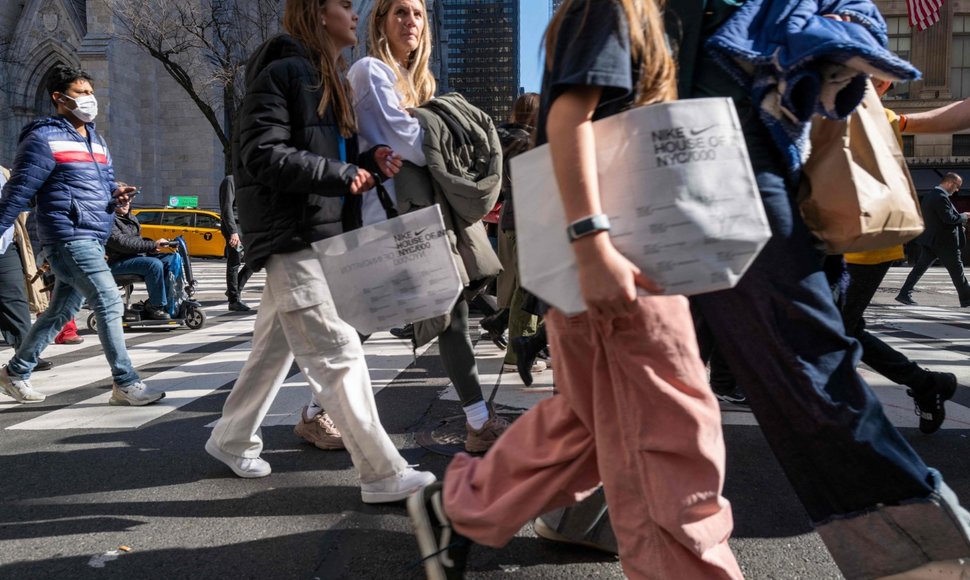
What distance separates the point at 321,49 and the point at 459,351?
143 cm

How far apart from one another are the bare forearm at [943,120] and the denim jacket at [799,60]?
687 millimetres

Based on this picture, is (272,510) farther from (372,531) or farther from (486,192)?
(486,192)

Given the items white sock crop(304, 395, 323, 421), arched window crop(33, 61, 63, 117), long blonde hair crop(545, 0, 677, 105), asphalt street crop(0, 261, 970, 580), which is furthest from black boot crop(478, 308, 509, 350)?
arched window crop(33, 61, 63, 117)

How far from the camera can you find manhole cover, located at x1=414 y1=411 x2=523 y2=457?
3785 millimetres

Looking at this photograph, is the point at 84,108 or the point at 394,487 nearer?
the point at 394,487

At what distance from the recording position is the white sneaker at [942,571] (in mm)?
1825

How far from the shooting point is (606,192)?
1703mm

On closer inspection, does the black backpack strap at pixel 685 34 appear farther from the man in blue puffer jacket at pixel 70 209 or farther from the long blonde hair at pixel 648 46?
the man in blue puffer jacket at pixel 70 209

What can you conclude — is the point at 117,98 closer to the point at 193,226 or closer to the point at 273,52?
the point at 193,226

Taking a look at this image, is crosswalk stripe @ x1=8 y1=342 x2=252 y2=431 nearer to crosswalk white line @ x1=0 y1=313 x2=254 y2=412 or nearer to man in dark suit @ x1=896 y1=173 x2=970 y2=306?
crosswalk white line @ x1=0 y1=313 x2=254 y2=412

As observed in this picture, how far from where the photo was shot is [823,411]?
1846 mm

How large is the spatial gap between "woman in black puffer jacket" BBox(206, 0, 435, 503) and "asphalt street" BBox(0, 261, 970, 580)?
33cm

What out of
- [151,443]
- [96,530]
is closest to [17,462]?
[151,443]

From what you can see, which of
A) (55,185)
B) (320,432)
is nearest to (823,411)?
(320,432)
